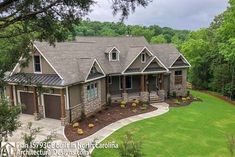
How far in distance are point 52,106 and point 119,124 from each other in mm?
5668

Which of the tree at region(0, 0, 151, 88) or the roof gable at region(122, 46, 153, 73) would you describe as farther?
the roof gable at region(122, 46, 153, 73)

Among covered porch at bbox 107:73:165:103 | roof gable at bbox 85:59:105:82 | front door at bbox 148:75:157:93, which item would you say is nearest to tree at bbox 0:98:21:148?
roof gable at bbox 85:59:105:82

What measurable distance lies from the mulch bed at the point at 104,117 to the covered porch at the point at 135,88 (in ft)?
4.58

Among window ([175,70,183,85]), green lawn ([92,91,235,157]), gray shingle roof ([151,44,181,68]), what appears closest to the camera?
green lawn ([92,91,235,157])

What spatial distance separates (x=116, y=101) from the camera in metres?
26.9

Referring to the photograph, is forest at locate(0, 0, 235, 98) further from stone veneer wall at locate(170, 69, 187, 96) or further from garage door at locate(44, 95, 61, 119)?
garage door at locate(44, 95, 61, 119)

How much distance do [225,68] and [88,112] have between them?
874 inches

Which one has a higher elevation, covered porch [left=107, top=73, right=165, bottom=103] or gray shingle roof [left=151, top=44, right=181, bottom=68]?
gray shingle roof [left=151, top=44, right=181, bottom=68]

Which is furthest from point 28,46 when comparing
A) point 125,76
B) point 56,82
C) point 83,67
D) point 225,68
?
point 225,68

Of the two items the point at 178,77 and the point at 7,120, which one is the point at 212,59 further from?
the point at 7,120

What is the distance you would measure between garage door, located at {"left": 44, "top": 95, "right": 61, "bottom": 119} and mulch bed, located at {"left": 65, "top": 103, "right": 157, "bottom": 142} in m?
2.05

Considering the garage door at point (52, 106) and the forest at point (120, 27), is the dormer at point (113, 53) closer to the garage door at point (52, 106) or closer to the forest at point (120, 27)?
the forest at point (120, 27)

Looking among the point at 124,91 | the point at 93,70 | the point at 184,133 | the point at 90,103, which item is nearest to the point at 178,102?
the point at 124,91

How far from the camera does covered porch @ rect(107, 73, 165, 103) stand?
27.3 m
